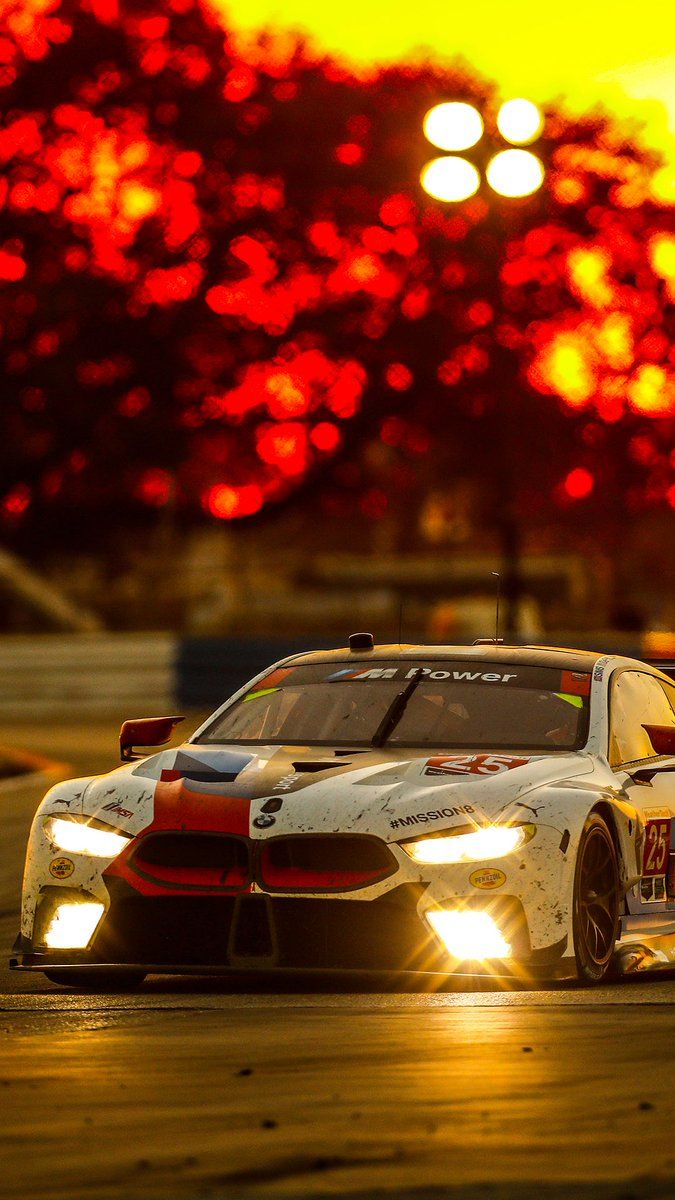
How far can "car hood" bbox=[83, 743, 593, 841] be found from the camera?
882 cm

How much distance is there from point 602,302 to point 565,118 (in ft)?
9.34

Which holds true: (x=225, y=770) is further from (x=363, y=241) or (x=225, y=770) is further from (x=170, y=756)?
(x=363, y=241)

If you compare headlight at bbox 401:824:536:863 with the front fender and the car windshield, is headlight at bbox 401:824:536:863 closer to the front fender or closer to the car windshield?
the car windshield

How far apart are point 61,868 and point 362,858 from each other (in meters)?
1.15

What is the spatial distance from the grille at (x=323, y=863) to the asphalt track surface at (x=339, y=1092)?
1.33ft

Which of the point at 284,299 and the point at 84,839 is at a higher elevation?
the point at 284,299

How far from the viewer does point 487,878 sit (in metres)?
8.77

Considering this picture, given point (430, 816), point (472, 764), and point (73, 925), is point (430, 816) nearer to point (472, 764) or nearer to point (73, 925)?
point (472, 764)

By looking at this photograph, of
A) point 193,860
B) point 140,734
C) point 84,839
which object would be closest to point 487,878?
point 193,860

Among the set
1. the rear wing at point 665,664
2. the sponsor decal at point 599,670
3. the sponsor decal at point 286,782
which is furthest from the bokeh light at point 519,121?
the sponsor decal at point 286,782

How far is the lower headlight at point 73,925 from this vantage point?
9.10 meters

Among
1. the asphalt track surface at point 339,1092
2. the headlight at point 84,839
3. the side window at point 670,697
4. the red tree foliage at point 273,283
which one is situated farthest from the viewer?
the red tree foliage at point 273,283

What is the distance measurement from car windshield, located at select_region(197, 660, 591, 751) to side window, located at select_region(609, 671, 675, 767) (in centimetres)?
16

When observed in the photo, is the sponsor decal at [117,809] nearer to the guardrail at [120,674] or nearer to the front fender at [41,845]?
the front fender at [41,845]
